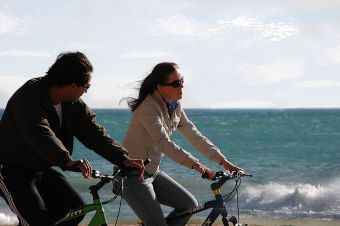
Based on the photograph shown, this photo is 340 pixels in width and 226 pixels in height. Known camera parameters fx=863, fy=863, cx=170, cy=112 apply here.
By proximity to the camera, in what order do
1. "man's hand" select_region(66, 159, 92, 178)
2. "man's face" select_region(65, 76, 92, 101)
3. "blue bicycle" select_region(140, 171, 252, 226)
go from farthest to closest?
"blue bicycle" select_region(140, 171, 252, 226) → "man's face" select_region(65, 76, 92, 101) → "man's hand" select_region(66, 159, 92, 178)

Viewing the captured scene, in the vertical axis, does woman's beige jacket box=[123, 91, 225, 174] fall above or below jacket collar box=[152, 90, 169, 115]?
below

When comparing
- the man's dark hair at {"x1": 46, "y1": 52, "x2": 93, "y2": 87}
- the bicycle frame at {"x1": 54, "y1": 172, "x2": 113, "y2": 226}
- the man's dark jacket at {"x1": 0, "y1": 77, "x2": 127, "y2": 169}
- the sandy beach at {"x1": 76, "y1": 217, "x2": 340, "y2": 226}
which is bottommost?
the sandy beach at {"x1": 76, "y1": 217, "x2": 340, "y2": 226}

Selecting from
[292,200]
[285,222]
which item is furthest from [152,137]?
[292,200]

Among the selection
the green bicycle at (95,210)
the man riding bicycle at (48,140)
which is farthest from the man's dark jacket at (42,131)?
the green bicycle at (95,210)

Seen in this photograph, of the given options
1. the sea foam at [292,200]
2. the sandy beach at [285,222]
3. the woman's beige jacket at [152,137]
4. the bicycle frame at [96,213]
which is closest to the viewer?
the bicycle frame at [96,213]

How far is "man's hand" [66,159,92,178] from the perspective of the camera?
16.0ft

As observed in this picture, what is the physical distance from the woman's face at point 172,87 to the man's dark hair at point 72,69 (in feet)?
3.95

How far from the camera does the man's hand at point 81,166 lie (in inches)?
192

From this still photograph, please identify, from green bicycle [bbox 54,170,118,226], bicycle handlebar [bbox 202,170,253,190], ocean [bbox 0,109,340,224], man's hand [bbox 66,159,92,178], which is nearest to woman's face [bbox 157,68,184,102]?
bicycle handlebar [bbox 202,170,253,190]

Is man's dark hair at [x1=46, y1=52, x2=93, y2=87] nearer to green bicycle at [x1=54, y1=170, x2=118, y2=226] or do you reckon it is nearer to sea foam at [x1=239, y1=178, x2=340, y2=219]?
green bicycle at [x1=54, y1=170, x2=118, y2=226]

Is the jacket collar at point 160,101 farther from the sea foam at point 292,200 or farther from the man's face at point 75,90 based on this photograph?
the sea foam at point 292,200

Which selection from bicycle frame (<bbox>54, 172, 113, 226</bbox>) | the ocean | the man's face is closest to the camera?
the man's face

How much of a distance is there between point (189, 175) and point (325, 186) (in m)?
4.49

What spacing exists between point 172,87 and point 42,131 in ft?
4.87
